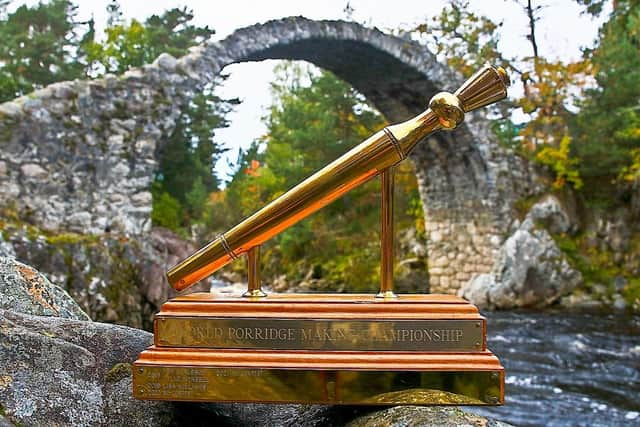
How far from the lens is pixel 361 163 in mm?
1915

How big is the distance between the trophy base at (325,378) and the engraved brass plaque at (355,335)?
0.07ft

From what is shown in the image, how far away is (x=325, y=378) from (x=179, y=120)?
9.91 metres

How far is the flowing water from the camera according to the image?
14.8 ft

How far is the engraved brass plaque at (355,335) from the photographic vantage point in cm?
166

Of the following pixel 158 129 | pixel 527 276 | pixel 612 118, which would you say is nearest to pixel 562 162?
pixel 612 118

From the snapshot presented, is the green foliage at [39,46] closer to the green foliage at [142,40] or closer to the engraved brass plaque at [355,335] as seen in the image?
the green foliage at [142,40]

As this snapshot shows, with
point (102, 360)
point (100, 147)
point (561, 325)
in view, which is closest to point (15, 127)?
point (100, 147)

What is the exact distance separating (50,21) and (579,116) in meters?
11.1

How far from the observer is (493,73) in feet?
6.12

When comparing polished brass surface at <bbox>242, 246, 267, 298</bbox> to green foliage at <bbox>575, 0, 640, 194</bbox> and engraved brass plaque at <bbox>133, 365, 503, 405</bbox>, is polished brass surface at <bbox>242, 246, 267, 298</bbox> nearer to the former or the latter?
engraved brass plaque at <bbox>133, 365, 503, 405</bbox>

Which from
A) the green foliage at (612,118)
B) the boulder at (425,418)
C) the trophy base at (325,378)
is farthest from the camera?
the green foliage at (612,118)

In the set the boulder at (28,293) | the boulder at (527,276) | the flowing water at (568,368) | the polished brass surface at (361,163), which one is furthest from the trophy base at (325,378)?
the boulder at (527,276)

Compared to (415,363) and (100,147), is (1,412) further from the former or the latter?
(100,147)

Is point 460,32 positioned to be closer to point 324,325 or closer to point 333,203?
point 333,203
